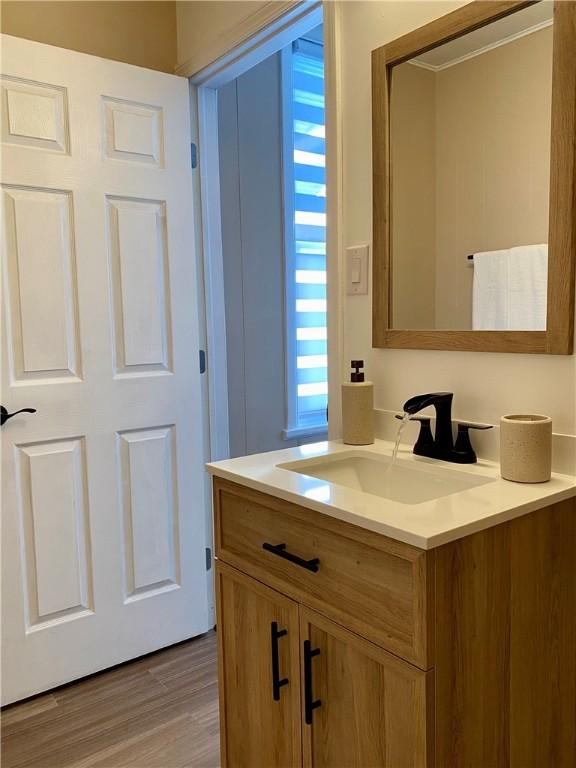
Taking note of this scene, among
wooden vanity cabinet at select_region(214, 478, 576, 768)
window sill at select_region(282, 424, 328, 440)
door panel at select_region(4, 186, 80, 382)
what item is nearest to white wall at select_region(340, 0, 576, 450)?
wooden vanity cabinet at select_region(214, 478, 576, 768)

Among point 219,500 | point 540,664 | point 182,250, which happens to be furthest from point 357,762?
point 182,250

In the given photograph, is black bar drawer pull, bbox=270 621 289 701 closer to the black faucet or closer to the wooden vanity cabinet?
the wooden vanity cabinet

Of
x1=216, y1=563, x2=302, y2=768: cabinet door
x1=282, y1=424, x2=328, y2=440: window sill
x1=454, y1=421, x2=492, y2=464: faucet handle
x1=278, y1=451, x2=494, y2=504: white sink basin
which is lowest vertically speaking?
x1=216, y1=563, x2=302, y2=768: cabinet door

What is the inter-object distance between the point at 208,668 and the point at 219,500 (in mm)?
1041

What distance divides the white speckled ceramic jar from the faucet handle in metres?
0.15

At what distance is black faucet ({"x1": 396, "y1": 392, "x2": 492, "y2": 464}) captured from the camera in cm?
133

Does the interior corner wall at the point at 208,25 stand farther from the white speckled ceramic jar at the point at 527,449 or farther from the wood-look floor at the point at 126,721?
the wood-look floor at the point at 126,721

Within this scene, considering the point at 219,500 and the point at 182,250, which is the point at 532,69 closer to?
the point at 219,500

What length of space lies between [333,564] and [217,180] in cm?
170

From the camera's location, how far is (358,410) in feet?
5.00

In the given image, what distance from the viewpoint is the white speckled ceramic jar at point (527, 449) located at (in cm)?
114

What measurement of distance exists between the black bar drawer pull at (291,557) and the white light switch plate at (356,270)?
2.33ft

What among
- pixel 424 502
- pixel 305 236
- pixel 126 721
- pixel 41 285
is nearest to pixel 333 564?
pixel 424 502

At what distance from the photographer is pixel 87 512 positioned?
82.0 inches
